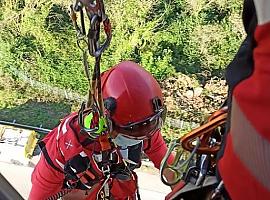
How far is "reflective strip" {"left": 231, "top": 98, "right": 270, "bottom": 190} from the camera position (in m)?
0.52

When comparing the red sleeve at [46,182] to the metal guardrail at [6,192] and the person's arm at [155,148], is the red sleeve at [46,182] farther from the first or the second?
the metal guardrail at [6,192]

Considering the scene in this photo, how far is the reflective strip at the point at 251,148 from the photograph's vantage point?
1.72ft

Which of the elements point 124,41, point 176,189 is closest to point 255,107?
point 176,189

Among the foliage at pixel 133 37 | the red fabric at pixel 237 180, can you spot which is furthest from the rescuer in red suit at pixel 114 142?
the foliage at pixel 133 37

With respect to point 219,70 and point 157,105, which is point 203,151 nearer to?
point 157,105

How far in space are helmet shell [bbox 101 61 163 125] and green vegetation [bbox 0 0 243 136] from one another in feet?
Answer: 9.07

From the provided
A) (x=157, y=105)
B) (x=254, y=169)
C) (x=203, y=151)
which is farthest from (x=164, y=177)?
(x=157, y=105)

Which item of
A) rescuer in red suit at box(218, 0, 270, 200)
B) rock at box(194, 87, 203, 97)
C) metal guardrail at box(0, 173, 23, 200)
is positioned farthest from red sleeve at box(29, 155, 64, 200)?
rock at box(194, 87, 203, 97)

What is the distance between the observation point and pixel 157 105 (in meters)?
1.40

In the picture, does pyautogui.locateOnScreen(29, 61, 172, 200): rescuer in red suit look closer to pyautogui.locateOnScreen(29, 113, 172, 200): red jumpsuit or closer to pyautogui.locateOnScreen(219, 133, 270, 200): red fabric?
pyautogui.locateOnScreen(29, 113, 172, 200): red jumpsuit

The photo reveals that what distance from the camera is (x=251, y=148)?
0.54 metres

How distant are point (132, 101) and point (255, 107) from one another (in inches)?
33.6

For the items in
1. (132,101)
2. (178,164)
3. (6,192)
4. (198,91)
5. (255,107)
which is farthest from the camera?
(198,91)

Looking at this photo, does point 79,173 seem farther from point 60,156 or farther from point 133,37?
point 133,37
